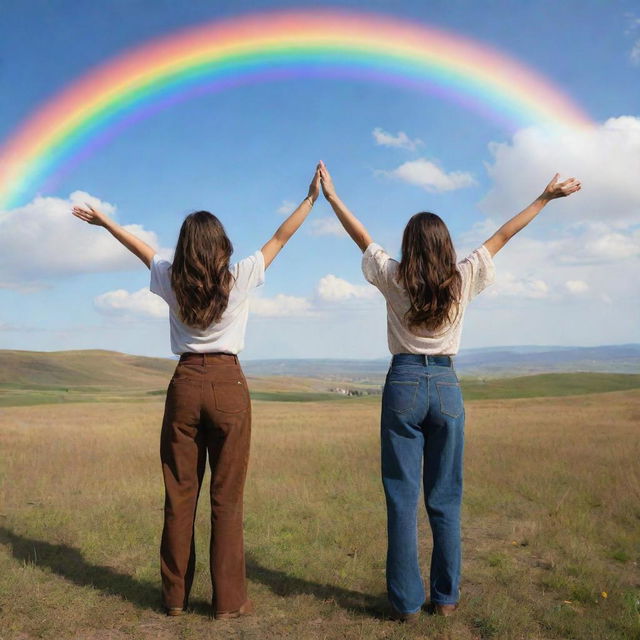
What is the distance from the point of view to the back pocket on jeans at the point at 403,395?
201 inches

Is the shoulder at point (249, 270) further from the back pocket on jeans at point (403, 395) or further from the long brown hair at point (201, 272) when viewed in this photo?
the back pocket on jeans at point (403, 395)

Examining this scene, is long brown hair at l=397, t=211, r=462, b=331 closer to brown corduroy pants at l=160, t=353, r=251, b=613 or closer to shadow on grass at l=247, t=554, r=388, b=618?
brown corduroy pants at l=160, t=353, r=251, b=613

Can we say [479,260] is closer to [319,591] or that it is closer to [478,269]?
[478,269]

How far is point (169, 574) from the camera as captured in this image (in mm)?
5461

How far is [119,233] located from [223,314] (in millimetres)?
1361

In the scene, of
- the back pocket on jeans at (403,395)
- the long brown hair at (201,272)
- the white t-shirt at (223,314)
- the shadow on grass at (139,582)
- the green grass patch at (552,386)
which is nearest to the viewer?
the back pocket on jeans at (403,395)

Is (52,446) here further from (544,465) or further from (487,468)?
(544,465)

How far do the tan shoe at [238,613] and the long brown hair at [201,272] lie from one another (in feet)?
7.85

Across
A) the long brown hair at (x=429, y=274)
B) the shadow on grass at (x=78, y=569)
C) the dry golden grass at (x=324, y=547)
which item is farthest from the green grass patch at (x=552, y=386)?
the long brown hair at (x=429, y=274)

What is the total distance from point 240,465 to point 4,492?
7108mm

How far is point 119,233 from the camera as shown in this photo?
5.84 meters

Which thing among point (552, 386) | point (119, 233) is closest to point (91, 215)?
point (119, 233)

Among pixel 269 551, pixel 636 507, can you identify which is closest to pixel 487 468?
pixel 636 507

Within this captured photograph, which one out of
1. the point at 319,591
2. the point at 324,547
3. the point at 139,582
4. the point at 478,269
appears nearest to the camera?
the point at 478,269
